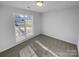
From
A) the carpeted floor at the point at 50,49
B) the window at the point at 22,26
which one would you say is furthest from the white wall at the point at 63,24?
the window at the point at 22,26

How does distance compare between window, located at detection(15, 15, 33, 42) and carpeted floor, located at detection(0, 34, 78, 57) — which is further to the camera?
window, located at detection(15, 15, 33, 42)

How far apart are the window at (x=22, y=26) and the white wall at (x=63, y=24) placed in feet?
5.24

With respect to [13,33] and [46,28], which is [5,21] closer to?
[13,33]

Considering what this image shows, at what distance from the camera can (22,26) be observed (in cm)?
503

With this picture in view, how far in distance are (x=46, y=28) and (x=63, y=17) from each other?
6.90 feet

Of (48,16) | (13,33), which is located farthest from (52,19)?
(13,33)

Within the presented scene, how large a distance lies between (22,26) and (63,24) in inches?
115

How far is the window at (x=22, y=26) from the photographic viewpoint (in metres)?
4.58

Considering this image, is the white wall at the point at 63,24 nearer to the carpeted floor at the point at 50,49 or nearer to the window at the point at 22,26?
the carpeted floor at the point at 50,49

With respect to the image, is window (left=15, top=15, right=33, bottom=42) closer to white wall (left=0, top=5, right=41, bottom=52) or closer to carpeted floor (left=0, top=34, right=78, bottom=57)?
white wall (left=0, top=5, right=41, bottom=52)

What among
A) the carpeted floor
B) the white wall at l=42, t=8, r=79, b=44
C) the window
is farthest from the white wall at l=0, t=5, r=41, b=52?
the white wall at l=42, t=8, r=79, b=44

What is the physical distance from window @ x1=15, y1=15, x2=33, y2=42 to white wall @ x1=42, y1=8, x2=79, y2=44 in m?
1.60

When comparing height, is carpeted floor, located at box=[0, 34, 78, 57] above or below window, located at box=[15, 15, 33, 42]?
below

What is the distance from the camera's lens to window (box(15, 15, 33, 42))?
180 inches
